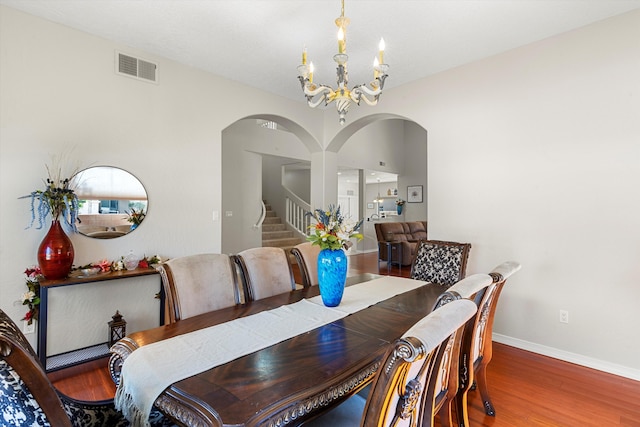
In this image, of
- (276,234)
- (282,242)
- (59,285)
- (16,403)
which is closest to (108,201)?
(59,285)

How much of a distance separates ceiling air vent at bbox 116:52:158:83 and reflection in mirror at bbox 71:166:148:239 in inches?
37.4

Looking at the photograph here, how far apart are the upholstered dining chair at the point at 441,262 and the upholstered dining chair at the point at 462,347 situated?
0.94 meters

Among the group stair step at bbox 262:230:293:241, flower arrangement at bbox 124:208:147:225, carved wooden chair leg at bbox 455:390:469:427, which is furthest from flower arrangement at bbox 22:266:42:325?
stair step at bbox 262:230:293:241

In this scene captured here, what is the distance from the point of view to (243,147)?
21.0 ft

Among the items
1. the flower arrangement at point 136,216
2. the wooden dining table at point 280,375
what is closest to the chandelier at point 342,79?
the wooden dining table at point 280,375

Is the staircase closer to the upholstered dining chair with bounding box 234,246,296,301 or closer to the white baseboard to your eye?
the upholstered dining chair with bounding box 234,246,296,301

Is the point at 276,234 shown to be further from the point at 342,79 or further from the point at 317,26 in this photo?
the point at 342,79

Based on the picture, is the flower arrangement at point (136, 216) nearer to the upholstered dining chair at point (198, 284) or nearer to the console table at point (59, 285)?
the console table at point (59, 285)

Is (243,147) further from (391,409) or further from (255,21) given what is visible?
(391,409)

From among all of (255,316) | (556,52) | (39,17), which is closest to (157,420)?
(255,316)

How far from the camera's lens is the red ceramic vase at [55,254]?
2.46 metres

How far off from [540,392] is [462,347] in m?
1.12

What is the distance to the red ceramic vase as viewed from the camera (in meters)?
2.46

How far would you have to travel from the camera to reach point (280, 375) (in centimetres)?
115
